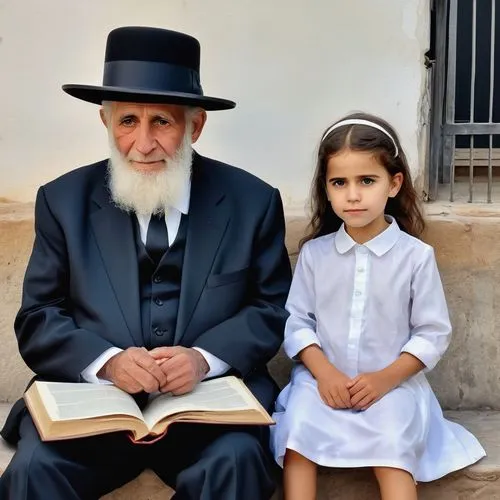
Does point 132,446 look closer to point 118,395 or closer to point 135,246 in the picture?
point 118,395

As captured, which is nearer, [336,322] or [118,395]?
[118,395]

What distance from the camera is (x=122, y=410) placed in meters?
2.59

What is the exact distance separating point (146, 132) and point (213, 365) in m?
0.77

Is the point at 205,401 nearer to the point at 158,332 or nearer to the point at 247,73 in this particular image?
the point at 158,332

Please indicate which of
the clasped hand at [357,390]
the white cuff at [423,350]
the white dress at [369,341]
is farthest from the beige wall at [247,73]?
the clasped hand at [357,390]

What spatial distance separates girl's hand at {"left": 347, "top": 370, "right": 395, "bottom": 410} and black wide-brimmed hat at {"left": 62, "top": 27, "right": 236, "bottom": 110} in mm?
985

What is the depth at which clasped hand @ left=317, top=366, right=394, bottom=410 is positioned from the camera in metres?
2.96

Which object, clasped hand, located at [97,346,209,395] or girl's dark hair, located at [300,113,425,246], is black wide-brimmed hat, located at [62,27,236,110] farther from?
clasped hand, located at [97,346,209,395]

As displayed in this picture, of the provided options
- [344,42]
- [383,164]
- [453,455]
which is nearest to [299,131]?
[344,42]

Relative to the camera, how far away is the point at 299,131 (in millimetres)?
3893

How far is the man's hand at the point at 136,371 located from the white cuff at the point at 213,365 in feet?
0.66

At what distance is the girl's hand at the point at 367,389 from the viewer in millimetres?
2955

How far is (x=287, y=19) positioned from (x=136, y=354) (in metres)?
1.68

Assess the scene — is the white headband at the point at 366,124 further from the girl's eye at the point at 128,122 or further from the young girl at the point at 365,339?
the girl's eye at the point at 128,122
